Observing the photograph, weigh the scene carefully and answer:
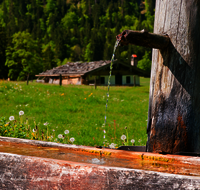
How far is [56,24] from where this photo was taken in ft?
474

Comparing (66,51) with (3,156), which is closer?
(3,156)

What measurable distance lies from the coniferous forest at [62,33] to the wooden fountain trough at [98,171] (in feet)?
153

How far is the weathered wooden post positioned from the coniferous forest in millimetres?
46877

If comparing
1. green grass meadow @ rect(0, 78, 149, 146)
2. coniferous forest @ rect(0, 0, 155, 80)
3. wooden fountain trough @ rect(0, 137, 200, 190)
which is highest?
coniferous forest @ rect(0, 0, 155, 80)

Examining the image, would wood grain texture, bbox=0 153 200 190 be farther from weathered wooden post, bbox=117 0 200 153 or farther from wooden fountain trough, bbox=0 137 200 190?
weathered wooden post, bbox=117 0 200 153

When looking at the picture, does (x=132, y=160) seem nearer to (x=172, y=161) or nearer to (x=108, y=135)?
(x=172, y=161)

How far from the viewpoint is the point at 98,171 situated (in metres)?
1.83

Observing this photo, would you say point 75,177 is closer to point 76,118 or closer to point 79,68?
point 76,118

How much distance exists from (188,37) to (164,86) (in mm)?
540

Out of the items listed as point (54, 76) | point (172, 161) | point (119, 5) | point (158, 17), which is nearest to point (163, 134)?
point (172, 161)

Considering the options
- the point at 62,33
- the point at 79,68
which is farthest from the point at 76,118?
the point at 62,33

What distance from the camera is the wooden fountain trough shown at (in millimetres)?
1680

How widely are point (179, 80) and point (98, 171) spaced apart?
4.13 ft

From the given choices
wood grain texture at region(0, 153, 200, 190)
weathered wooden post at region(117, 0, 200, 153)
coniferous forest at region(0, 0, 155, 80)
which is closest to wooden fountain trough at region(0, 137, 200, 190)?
wood grain texture at region(0, 153, 200, 190)
